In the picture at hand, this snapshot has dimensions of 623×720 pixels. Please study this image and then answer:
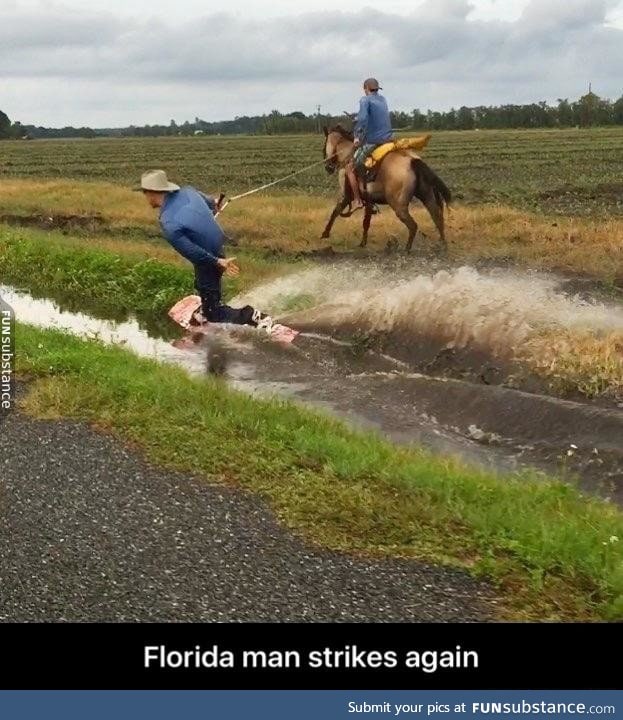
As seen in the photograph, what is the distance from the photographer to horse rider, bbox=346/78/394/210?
14.0 m

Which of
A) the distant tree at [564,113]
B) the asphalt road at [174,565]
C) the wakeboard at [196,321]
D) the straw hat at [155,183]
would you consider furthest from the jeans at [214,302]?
the distant tree at [564,113]

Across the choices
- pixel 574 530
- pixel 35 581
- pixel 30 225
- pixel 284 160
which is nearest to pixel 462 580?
pixel 574 530

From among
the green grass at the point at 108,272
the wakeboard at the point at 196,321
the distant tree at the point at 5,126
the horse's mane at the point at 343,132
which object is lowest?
the wakeboard at the point at 196,321

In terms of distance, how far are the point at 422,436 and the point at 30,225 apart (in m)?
16.8

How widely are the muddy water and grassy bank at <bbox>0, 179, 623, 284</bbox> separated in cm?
213

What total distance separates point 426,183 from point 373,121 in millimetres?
1420

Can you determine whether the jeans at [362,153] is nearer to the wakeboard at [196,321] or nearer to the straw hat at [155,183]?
the wakeboard at [196,321]

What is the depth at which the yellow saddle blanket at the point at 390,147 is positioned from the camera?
14609mm

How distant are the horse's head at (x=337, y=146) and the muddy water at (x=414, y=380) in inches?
144

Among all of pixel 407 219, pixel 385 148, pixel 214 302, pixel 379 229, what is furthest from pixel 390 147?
pixel 214 302

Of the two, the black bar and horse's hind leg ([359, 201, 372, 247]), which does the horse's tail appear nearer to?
horse's hind leg ([359, 201, 372, 247])

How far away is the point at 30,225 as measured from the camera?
70.9ft

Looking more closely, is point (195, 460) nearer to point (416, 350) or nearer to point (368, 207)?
point (416, 350)

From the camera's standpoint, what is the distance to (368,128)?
1460cm
